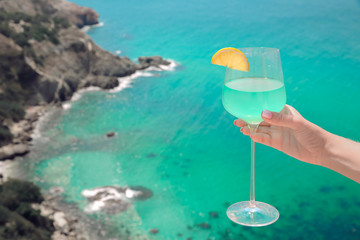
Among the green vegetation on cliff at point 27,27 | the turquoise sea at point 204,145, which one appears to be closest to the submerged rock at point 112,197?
the turquoise sea at point 204,145

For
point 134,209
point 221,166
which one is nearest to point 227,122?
point 221,166

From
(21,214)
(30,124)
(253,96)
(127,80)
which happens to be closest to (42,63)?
(30,124)

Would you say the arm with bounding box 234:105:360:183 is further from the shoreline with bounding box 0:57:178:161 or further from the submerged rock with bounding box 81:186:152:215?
the shoreline with bounding box 0:57:178:161

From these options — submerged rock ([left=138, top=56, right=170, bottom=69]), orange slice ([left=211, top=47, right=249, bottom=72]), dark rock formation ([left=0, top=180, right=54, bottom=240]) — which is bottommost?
dark rock formation ([left=0, top=180, right=54, bottom=240])

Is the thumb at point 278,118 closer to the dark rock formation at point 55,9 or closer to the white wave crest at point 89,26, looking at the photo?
the dark rock formation at point 55,9

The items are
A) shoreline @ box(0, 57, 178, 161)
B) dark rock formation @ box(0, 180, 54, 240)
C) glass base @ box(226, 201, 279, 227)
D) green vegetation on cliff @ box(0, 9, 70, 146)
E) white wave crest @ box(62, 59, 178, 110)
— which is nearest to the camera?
glass base @ box(226, 201, 279, 227)

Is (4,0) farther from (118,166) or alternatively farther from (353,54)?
(353,54)

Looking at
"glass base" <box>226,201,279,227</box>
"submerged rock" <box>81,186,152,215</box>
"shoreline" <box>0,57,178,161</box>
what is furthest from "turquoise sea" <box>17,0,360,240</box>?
"glass base" <box>226,201,279,227</box>
